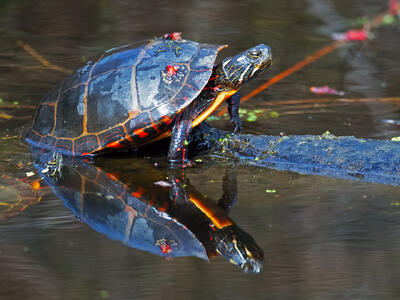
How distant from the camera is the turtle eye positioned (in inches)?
227

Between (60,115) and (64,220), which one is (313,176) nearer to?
(64,220)

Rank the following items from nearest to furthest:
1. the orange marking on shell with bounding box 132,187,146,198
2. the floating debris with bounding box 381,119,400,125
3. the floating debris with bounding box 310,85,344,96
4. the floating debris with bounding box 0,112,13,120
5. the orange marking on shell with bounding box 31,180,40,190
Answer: the orange marking on shell with bounding box 132,187,146,198 < the orange marking on shell with bounding box 31,180,40,190 < the floating debris with bounding box 381,119,400,125 < the floating debris with bounding box 0,112,13,120 < the floating debris with bounding box 310,85,344,96

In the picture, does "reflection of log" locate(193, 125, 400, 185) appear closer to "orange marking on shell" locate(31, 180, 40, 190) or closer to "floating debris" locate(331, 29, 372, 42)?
"orange marking on shell" locate(31, 180, 40, 190)

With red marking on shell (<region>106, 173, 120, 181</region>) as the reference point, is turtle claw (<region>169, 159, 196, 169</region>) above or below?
above

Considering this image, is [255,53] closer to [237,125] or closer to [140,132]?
[237,125]

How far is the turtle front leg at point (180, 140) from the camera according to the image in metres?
5.52

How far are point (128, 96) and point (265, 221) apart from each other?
1856 mm

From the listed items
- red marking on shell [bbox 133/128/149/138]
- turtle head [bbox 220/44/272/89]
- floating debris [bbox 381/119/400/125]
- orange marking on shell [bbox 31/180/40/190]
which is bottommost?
floating debris [bbox 381/119/400/125]

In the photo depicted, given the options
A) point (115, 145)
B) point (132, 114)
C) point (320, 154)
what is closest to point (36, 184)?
point (115, 145)

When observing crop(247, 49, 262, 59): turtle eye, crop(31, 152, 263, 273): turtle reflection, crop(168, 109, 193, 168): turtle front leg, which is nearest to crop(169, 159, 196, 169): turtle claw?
crop(168, 109, 193, 168): turtle front leg

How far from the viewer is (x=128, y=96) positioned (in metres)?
5.56

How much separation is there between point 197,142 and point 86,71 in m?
1.29

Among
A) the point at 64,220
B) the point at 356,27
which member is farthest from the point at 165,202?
the point at 356,27

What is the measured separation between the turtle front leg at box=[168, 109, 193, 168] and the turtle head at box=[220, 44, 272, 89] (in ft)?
1.70
